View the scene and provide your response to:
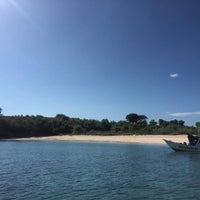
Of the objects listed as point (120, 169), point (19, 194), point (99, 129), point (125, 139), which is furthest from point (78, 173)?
point (99, 129)

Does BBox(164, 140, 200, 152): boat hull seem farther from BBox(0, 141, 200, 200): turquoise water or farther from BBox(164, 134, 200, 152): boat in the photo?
BBox(0, 141, 200, 200): turquoise water

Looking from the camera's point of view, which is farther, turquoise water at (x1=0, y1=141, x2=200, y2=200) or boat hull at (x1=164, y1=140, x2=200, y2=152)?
boat hull at (x1=164, y1=140, x2=200, y2=152)

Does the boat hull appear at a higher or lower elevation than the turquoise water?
higher

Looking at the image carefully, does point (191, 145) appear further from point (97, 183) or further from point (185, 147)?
point (97, 183)

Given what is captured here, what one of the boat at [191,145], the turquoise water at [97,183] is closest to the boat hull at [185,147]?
the boat at [191,145]

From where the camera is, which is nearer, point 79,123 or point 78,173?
point 78,173

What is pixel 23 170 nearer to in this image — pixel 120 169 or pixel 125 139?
pixel 120 169

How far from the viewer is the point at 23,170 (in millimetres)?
30719

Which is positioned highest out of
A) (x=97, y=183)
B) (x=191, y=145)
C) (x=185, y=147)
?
(x=191, y=145)

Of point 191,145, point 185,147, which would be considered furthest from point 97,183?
point 185,147

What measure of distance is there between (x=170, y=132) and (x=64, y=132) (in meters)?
41.0

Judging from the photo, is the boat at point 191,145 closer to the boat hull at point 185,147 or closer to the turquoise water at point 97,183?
the boat hull at point 185,147

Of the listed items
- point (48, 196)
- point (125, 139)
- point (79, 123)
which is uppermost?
point (79, 123)

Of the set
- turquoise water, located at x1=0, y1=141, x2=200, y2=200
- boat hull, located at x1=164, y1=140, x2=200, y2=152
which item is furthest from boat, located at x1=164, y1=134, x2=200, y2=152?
turquoise water, located at x1=0, y1=141, x2=200, y2=200
